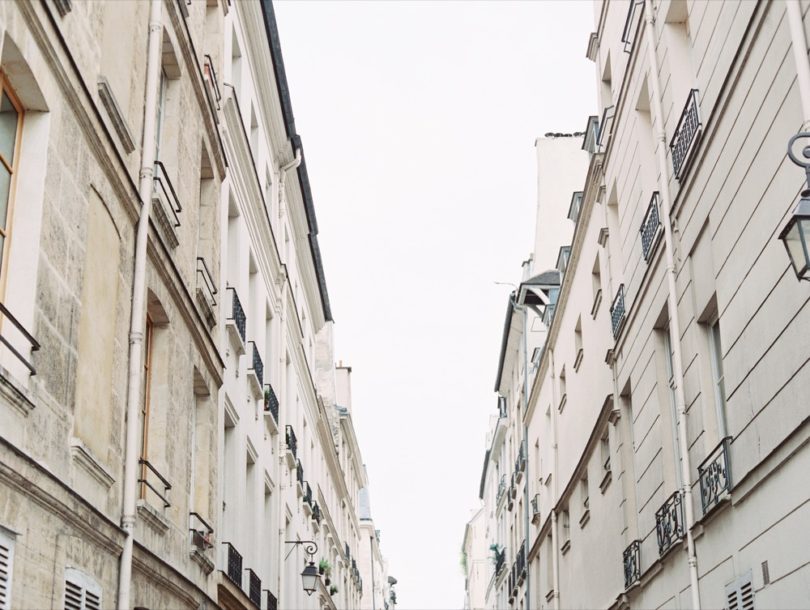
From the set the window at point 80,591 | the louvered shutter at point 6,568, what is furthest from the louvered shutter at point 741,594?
the louvered shutter at point 6,568

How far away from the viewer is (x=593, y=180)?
814 inches

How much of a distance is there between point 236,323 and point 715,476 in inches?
334

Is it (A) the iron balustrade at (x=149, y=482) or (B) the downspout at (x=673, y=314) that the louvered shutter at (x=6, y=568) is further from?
(B) the downspout at (x=673, y=314)

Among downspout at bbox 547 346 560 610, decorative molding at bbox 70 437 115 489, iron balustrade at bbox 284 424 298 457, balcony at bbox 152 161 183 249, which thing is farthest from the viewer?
downspout at bbox 547 346 560 610

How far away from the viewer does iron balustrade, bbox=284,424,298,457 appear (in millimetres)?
25231

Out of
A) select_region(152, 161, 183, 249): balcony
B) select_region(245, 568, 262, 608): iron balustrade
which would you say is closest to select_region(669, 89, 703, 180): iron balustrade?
select_region(152, 161, 183, 249): balcony

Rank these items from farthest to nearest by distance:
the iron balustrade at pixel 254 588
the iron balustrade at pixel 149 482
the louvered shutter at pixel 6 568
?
1. the iron balustrade at pixel 254 588
2. the iron balustrade at pixel 149 482
3. the louvered shutter at pixel 6 568

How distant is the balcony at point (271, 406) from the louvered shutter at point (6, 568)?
47.1ft

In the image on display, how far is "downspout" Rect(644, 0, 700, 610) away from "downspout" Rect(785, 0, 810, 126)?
495cm

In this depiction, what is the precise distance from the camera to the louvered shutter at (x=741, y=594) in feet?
36.3

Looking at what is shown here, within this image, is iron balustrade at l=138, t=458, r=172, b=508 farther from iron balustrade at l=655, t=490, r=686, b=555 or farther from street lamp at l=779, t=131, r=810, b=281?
street lamp at l=779, t=131, r=810, b=281

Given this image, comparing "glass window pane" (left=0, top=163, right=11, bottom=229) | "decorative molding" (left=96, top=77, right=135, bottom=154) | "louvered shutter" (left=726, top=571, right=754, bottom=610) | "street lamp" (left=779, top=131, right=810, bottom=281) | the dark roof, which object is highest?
the dark roof

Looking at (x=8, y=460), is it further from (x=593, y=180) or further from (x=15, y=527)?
(x=593, y=180)

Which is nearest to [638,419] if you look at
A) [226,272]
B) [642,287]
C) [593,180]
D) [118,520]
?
[642,287]
